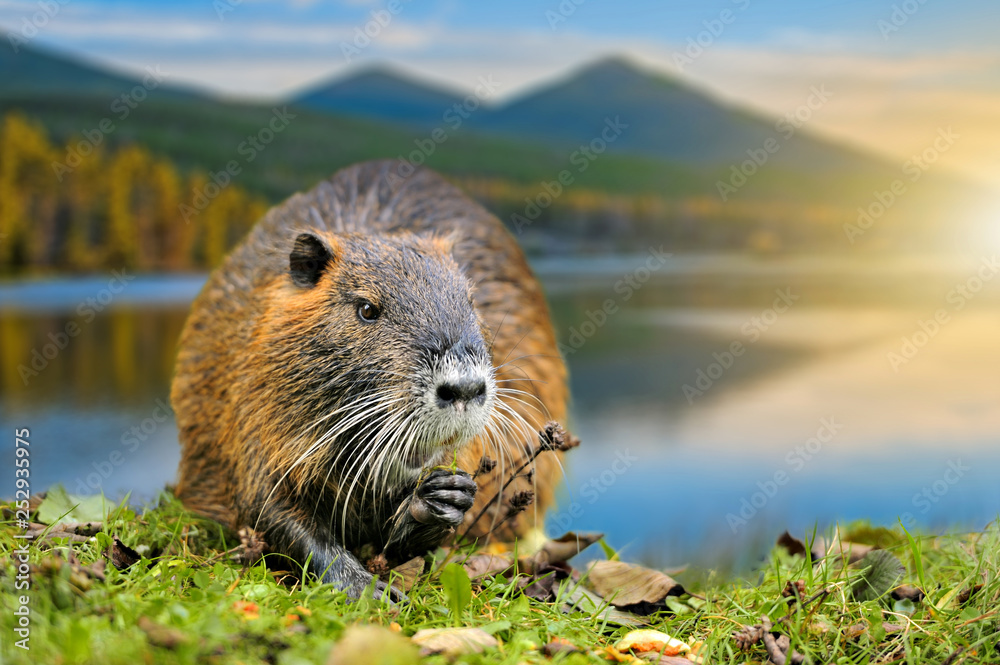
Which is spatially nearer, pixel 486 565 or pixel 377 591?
pixel 377 591

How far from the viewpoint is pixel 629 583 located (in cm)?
394

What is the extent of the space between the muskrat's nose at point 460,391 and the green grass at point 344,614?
738 mm

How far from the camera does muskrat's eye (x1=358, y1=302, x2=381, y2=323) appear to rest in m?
3.72

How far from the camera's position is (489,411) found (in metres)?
3.51

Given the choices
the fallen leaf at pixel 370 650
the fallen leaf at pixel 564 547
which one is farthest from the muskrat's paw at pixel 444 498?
the fallen leaf at pixel 370 650

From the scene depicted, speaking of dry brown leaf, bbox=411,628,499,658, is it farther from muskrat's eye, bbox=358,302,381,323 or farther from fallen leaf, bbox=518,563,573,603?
muskrat's eye, bbox=358,302,381,323

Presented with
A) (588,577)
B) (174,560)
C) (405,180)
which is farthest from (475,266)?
(174,560)

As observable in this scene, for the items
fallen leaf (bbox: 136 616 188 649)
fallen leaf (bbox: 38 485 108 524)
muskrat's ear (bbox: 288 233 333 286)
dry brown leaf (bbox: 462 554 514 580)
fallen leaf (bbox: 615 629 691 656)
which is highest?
muskrat's ear (bbox: 288 233 333 286)

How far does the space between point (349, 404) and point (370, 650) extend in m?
1.22

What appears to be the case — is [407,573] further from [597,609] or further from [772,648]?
[772,648]

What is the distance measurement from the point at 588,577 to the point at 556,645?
0.90m

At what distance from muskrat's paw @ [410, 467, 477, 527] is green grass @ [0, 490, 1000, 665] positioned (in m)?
0.30
